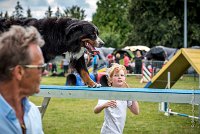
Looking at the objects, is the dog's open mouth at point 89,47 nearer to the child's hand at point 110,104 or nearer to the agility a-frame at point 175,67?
the child's hand at point 110,104

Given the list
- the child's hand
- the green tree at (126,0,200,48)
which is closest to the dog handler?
the child's hand

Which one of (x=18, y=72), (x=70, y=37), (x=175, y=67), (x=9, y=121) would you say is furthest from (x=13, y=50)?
(x=175, y=67)

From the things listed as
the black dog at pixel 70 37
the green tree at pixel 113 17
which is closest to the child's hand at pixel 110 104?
the black dog at pixel 70 37

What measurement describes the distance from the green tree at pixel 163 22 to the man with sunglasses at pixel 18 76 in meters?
36.4

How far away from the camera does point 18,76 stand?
1923mm

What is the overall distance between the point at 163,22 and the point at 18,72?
37.8 m

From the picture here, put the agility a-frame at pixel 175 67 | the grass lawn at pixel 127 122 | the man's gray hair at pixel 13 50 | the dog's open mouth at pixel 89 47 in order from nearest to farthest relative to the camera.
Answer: the man's gray hair at pixel 13 50 → the dog's open mouth at pixel 89 47 → the agility a-frame at pixel 175 67 → the grass lawn at pixel 127 122

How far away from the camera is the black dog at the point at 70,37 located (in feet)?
18.0

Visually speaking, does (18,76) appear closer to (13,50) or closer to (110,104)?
(13,50)

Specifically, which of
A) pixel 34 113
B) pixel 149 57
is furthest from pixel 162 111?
pixel 149 57

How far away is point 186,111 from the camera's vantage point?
1065 centimetres

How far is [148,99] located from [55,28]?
184 cm

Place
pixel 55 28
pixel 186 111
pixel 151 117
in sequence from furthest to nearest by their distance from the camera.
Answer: pixel 186 111
pixel 151 117
pixel 55 28

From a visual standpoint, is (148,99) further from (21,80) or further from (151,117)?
(151,117)
